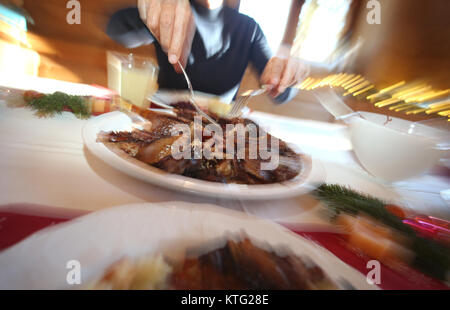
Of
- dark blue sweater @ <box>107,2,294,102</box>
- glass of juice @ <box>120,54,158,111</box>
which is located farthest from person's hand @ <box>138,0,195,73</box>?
dark blue sweater @ <box>107,2,294,102</box>

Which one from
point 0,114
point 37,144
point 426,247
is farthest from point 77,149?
point 426,247

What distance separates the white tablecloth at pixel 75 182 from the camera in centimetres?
32

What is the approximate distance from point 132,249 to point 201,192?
0.42 ft

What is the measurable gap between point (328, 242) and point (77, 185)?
41cm

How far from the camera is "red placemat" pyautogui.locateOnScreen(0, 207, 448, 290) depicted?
246 millimetres

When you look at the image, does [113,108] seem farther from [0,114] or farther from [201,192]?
[201,192]

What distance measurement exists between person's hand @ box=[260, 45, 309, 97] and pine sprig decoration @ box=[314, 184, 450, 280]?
2.37 feet

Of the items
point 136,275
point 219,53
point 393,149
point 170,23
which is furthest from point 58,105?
point 219,53

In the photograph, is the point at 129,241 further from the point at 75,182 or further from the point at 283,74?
the point at 283,74

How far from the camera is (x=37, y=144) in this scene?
0.44m

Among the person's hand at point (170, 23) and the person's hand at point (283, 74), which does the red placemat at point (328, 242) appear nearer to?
the person's hand at point (170, 23)

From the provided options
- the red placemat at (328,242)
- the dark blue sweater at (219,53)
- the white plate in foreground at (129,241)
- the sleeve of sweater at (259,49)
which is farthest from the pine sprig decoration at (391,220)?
the sleeve of sweater at (259,49)

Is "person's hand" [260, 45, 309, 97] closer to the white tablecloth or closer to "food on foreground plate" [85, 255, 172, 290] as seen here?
the white tablecloth
